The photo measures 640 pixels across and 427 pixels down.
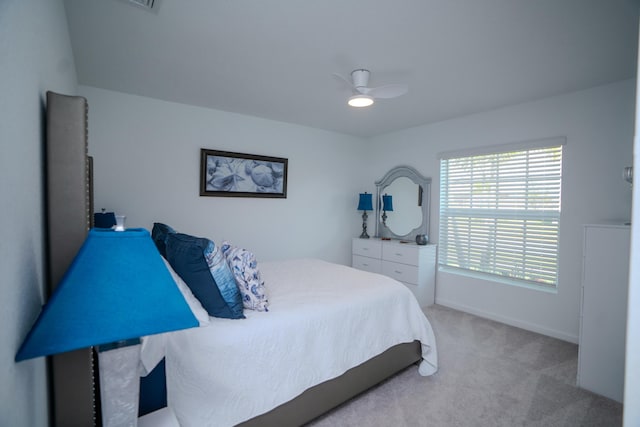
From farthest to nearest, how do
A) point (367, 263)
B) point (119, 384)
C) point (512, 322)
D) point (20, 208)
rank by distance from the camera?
point (367, 263) → point (512, 322) → point (119, 384) → point (20, 208)

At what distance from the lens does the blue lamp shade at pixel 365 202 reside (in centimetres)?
495

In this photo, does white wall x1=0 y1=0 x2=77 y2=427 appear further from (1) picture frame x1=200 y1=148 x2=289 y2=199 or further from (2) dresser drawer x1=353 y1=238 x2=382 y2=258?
(2) dresser drawer x1=353 y1=238 x2=382 y2=258

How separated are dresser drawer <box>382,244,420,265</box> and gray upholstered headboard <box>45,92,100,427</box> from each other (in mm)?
3755

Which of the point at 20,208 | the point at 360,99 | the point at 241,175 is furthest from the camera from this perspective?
the point at 241,175

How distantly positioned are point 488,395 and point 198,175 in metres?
3.56

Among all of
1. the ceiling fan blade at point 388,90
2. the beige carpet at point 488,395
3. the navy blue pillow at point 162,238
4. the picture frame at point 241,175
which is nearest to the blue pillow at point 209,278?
the navy blue pillow at point 162,238

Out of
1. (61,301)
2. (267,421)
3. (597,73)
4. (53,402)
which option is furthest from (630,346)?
(597,73)

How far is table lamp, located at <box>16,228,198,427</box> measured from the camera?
641 mm

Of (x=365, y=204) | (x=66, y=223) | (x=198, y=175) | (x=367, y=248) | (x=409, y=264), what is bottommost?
(x=409, y=264)

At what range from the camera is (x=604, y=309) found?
2330 mm

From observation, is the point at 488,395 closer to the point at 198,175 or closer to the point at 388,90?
the point at 388,90

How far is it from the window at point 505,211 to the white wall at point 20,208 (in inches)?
160

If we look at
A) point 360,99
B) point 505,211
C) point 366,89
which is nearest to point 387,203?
point 505,211

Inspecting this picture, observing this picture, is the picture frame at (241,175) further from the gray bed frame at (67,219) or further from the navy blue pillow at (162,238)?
the gray bed frame at (67,219)
